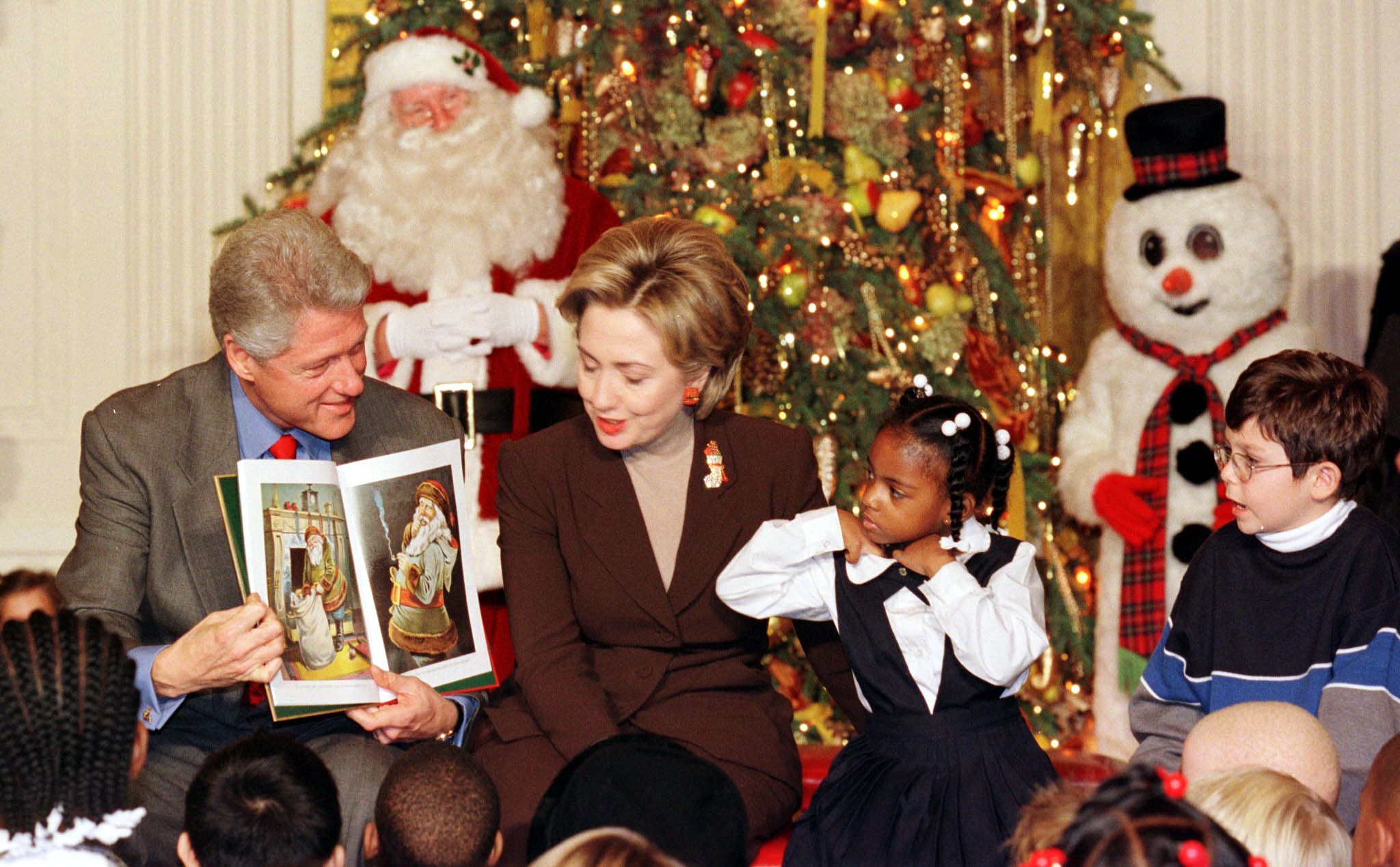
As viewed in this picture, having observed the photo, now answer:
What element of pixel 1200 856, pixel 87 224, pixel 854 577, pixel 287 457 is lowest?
pixel 1200 856

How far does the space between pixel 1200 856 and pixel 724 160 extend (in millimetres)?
3497

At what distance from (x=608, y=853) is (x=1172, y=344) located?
340 centimetres

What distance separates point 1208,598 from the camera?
2801 mm

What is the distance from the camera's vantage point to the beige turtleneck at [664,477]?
2.95 metres

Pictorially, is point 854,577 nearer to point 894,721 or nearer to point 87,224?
point 894,721

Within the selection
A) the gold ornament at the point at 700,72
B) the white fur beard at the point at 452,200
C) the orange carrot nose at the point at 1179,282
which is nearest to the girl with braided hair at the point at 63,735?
the white fur beard at the point at 452,200

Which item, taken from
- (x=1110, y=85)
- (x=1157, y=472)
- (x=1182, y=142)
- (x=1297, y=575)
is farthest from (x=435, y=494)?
(x=1110, y=85)

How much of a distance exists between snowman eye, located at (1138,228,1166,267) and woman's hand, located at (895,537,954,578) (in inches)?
83.5

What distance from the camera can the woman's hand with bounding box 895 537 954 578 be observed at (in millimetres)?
2645

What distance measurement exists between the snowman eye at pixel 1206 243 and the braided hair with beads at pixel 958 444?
6.24 ft

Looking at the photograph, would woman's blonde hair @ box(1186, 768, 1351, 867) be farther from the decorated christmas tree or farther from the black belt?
the decorated christmas tree

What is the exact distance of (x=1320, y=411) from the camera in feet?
8.70

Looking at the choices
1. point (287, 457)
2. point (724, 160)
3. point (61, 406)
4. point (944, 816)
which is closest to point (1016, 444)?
point (724, 160)

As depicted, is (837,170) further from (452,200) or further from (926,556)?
(926,556)
